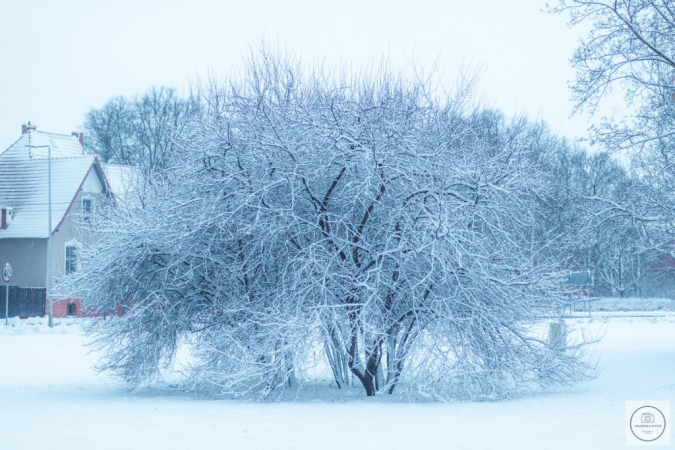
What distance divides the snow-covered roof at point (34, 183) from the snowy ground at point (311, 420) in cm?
2529

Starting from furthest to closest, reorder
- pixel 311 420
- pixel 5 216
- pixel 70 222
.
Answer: pixel 5 216
pixel 70 222
pixel 311 420

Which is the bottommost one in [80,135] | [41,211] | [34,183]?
[41,211]

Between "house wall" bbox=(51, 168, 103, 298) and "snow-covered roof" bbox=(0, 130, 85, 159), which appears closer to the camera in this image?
"house wall" bbox=(51, 168, 103, 298)

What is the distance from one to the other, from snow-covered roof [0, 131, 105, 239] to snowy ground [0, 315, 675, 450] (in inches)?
996

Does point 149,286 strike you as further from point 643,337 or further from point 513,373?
point 643,337

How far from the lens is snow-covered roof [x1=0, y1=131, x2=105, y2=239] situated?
131 ft

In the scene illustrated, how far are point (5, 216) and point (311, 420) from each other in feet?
110

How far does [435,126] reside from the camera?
1269 centimetres

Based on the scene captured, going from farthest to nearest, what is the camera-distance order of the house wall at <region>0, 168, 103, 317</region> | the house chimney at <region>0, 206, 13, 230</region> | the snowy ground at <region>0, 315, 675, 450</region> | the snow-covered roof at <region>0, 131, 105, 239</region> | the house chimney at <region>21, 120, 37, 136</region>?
the house chimney at <region>21, 120, 37, 136</region>
the house chimney at <region>0, 206, 13, 230</region>
the snow-covered roof at <region>0, 131, 105, 239</region>
the house wall at <region>0, 168, 103, 317</region>
the snowy ground at <region>0, 315, 675, 450</region>

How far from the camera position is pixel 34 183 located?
137 ft

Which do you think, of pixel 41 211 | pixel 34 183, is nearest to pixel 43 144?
pixel 34 183

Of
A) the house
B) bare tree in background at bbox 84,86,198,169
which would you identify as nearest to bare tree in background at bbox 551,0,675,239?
the house

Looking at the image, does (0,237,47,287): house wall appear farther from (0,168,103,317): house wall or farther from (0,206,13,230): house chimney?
(0,206,13,230): house chimney

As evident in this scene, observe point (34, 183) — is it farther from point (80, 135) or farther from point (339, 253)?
point (339, 253)
